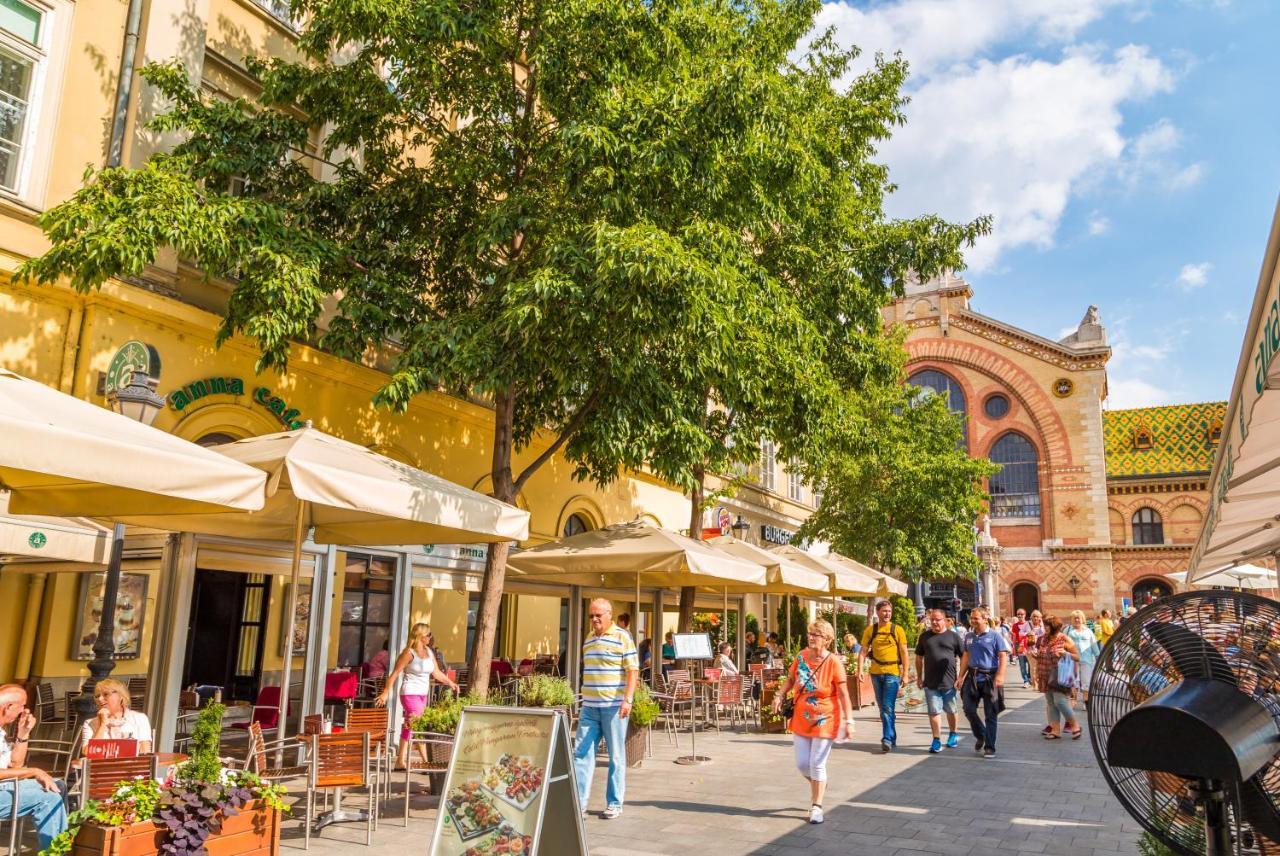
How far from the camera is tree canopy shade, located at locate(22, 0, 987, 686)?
8773mm

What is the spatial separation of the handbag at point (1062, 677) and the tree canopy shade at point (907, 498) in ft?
31.5

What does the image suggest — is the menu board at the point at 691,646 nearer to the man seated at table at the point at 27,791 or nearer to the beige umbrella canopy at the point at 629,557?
the beige umbrella canopy at the point at 629,557

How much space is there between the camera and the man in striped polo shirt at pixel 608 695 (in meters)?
7.25

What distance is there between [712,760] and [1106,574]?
39947mm

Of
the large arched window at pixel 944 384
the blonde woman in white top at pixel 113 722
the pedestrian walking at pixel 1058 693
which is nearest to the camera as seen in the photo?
the blonde woman in white top at pixel 113 722

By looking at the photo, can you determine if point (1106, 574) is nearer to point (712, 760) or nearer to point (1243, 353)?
point (712, 760)

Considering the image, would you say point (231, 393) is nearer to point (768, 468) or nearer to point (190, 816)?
point (190, 816)

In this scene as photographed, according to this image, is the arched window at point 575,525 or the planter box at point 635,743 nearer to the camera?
the planter box at point 635,743

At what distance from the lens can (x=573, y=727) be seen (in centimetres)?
1059

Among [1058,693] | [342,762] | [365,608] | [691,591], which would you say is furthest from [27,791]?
[1058,693]

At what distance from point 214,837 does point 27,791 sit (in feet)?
3.87

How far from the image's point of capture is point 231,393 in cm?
1086

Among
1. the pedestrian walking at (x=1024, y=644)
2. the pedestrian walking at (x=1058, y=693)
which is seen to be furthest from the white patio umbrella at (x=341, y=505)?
the pedestrian walking at (x=1024, y=644)

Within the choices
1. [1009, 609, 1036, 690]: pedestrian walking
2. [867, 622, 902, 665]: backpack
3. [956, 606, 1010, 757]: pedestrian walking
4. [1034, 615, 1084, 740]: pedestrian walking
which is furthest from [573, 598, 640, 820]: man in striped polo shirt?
[1009, 609, 1036, 690]: pedestrian walking
